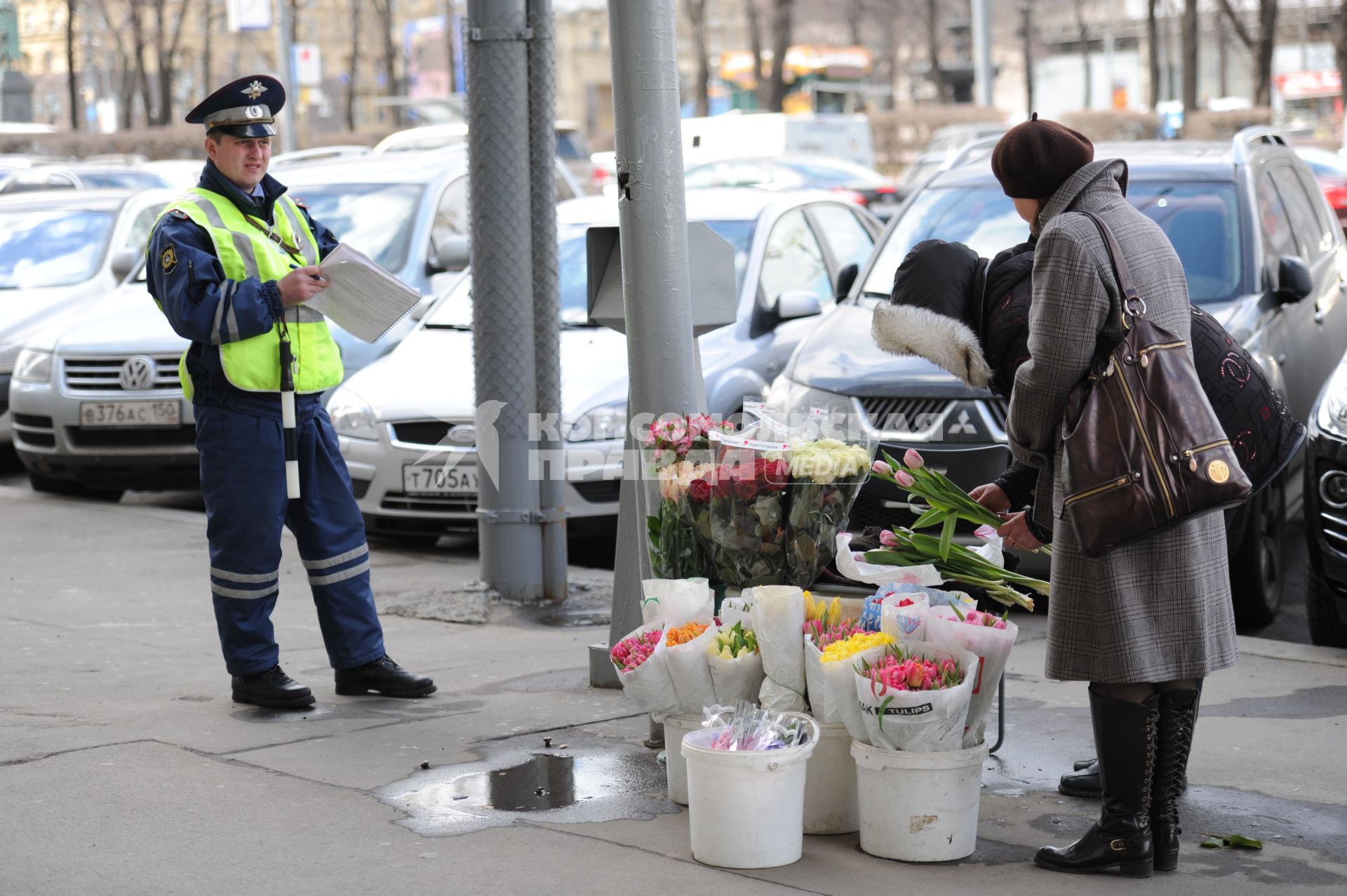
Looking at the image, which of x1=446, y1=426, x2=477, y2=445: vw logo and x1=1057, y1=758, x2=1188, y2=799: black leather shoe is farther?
x1=446, y1=426, x2=477, y2=445: vw logo

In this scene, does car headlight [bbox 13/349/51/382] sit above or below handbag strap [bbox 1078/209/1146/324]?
below

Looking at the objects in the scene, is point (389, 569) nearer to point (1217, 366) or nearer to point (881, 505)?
point (881, 505)

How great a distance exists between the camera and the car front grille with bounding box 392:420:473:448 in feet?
28.7

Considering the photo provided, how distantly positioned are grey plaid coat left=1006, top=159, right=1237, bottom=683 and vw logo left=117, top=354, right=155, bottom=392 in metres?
7.13

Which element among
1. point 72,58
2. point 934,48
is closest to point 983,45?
point 934,48

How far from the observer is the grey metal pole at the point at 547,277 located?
7578 millimetres

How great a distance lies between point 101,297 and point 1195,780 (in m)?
8.84

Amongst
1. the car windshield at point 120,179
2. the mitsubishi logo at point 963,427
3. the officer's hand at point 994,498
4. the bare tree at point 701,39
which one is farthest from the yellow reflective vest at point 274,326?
the bare tree at point 701,39

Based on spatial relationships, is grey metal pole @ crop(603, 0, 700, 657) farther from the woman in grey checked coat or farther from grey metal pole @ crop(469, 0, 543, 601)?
grey metal pole @ crop(469, 0, 543, 601)

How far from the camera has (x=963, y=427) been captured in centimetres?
721

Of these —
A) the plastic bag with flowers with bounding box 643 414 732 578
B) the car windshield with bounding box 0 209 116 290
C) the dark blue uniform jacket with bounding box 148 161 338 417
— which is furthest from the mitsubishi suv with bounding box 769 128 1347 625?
the car windshield with bounding box 0 209 116 290

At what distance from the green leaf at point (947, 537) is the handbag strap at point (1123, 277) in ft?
2.99

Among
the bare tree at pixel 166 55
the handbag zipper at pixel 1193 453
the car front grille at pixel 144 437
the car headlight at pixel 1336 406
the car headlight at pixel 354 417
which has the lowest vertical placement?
the car front grille at pixel 144 437

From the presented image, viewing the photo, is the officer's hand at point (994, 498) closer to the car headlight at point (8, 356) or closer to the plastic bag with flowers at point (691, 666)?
the plastic bag with flowers at point (691, 666)
